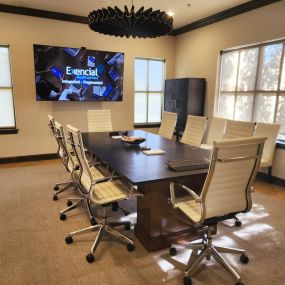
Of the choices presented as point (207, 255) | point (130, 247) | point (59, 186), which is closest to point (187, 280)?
point (207, 255)

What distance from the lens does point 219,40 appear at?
492 centimetres

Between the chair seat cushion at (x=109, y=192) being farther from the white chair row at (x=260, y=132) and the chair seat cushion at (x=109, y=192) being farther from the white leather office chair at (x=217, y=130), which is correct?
the white leather office chair at (x=217, y=130)

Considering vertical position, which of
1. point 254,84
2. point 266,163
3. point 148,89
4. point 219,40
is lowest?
point 266,163

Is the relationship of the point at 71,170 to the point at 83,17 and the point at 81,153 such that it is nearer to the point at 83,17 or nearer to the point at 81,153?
the point at 81,153

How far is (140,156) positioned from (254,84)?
286cm

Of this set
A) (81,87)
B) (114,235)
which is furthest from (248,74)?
(114,235)

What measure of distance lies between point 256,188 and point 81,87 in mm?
3765

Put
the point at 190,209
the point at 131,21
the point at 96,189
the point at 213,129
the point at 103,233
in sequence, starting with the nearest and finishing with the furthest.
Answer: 1. the point at 190,209
2. the point at 96,189
3. the point at 103,233
4. the point at 131,21
5. the point at 213,129

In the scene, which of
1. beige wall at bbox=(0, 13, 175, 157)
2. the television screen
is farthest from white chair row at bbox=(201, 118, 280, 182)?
beige wall at bbox=(0, 13, 175, 157)

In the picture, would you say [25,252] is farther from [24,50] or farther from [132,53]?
[132,53]

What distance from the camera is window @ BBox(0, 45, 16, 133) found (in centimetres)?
479

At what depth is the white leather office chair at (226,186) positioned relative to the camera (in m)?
1.70

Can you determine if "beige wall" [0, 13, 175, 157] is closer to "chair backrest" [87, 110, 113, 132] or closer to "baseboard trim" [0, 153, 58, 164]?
"baseboard trim" [0, 153, 58, 164]

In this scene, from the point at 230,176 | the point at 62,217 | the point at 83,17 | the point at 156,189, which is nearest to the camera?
the point at 230,176
